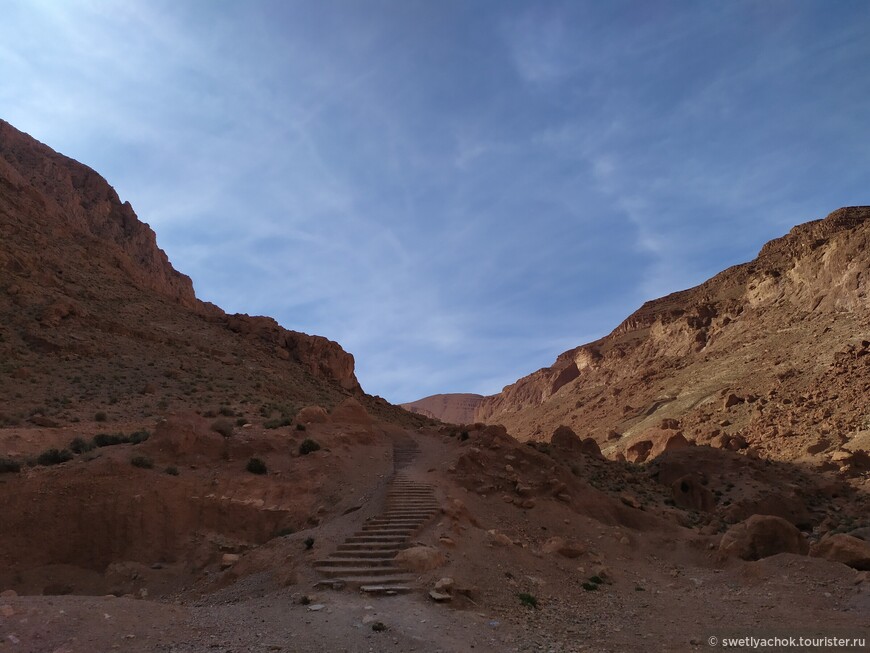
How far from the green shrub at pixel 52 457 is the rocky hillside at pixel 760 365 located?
32.1 m

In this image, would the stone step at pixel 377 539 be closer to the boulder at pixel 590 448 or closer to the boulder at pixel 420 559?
the boulder at pixel 420 559

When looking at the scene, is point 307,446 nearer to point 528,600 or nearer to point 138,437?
point 138,437

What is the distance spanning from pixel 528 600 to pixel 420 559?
2096 millimetres

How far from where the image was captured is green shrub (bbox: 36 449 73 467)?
50.2 feet

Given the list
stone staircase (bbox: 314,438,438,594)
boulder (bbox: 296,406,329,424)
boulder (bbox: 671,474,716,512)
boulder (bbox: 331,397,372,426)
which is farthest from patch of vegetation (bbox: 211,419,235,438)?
boulder (bbox: 671,474,716,512)

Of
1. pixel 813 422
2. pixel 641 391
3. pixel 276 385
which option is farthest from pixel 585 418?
pixel 276 385

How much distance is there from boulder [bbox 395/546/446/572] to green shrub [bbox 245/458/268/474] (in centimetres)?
886

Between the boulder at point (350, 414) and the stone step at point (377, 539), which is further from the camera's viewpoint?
the boulder at point (350, 414)

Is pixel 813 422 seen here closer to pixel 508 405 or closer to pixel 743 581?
pixel 743 581

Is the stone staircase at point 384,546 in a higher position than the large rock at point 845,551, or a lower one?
higher

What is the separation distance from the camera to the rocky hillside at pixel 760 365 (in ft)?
105

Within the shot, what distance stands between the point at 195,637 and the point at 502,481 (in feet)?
39.6

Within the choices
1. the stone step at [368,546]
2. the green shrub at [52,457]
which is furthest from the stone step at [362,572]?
the green shrub at [52,457]

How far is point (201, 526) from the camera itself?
1496cm
